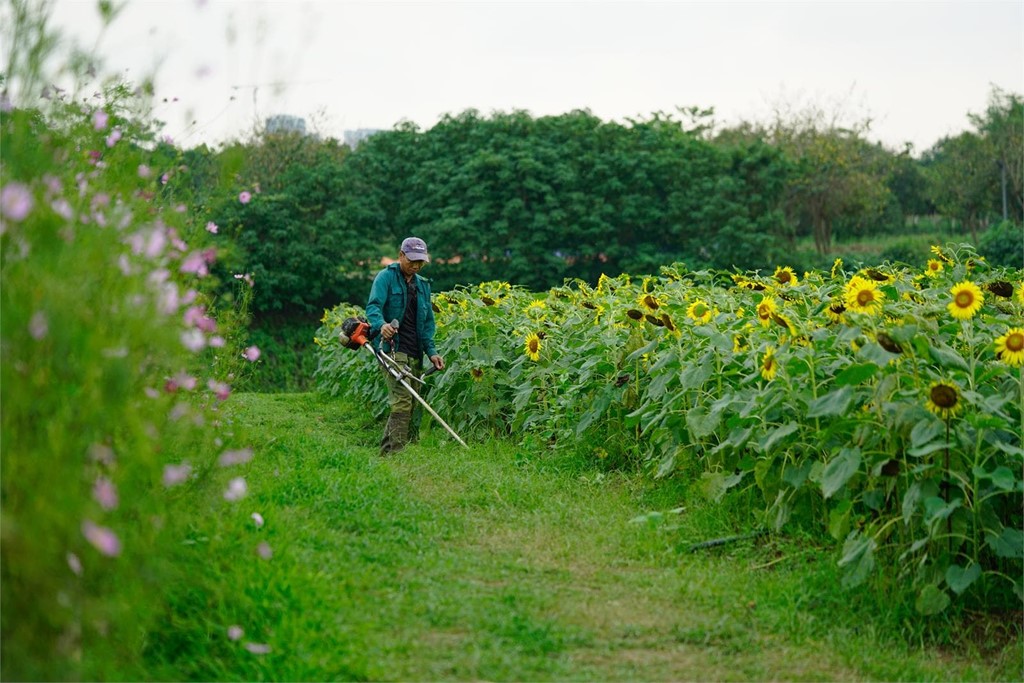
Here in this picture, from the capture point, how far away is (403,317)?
8.21 m

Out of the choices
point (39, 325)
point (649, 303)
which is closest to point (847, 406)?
point (649, 303)

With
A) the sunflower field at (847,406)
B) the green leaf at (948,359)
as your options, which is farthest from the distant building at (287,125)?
the green leaf at (948,359)

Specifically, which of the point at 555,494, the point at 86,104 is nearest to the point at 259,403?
the point at 555,494

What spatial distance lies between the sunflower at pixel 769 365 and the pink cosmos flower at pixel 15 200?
313 centimetres

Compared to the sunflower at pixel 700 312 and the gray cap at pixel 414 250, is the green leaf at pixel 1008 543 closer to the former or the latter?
the sunflower at pixel 700 312

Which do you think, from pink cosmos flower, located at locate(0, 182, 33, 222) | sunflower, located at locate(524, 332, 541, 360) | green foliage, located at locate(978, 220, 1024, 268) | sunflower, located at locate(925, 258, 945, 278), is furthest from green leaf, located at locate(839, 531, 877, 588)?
green foliage, located at locate(978, 220, 1024, 268)

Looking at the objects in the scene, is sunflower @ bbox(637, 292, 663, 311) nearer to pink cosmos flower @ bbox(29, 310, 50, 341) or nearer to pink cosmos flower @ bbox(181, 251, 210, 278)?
pink cosmos flower @ bbox(181, 251, 210, 278)

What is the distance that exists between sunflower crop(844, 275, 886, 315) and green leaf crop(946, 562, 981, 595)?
Answer: 1.26 m

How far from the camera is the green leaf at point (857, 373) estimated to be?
163 inches

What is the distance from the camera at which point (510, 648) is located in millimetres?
3680

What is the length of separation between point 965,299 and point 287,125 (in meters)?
29.3

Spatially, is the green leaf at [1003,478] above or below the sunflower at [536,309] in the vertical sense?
below

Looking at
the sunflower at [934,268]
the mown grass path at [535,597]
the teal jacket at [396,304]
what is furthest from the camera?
the teal jacket at [396,304]

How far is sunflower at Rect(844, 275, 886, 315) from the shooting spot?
4.72m
